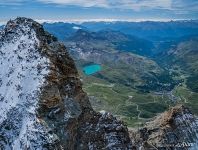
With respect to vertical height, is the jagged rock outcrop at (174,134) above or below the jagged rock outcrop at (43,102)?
below

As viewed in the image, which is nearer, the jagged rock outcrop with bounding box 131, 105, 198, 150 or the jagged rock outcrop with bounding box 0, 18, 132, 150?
the jagged rock outcrop with bounding box 0, 18, 132, 150

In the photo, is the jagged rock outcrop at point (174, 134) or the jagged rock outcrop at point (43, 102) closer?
the jagged rock outcrop at point (43, 102)

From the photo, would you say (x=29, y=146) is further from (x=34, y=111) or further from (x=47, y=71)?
(x=47, y=71)

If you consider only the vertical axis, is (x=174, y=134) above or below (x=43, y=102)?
below

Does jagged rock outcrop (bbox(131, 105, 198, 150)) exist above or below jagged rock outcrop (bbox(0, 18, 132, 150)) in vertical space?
below

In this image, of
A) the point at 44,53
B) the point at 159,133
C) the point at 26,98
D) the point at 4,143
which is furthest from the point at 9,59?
the point at 159,133
